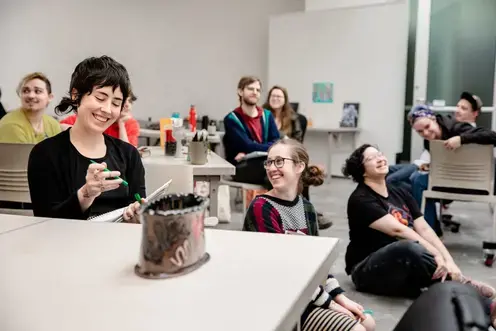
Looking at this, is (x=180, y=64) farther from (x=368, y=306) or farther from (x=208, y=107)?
(x=368, y=306)

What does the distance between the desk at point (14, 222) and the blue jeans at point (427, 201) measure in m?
2.83

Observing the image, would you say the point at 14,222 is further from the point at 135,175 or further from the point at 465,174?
the point at 465,174

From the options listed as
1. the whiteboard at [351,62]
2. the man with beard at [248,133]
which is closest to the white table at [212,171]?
the man with beard at [248,133]

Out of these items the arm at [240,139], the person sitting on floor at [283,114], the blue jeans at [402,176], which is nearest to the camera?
the arm at [240,139]

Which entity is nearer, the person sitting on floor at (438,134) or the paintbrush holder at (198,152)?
the paintbrush holder at (198,152)

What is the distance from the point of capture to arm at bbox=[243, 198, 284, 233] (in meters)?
1.86

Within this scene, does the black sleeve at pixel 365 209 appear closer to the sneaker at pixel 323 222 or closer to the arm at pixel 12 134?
the sneaker at pixel 323 222

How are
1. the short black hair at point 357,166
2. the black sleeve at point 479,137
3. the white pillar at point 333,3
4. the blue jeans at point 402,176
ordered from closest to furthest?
the short black hair at point 357,166, the black sleeve at point 479,137, the blue jeans at point 402,176, the white pillar at point 333,3

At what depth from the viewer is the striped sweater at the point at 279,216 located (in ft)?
6.14

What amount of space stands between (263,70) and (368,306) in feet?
17.0

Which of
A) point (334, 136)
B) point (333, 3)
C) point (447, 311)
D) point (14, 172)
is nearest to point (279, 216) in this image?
point (447, 311)

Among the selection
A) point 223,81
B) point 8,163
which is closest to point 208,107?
point 223,81

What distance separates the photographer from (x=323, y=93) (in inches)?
260

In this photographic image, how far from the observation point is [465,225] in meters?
4.27
